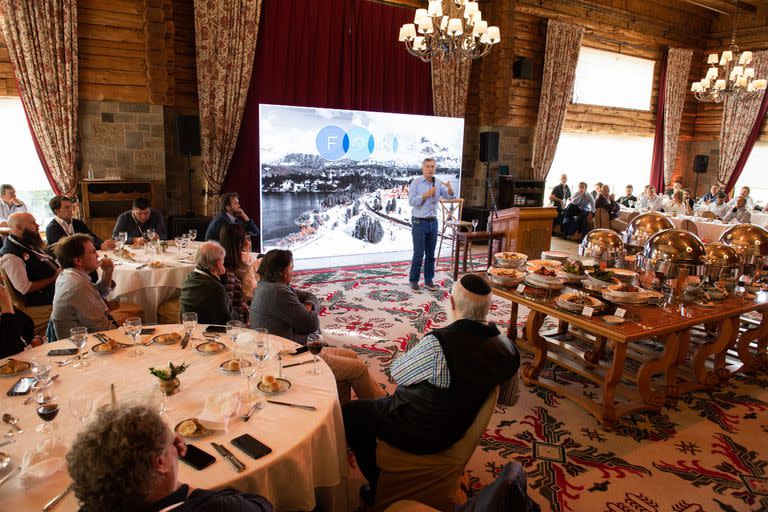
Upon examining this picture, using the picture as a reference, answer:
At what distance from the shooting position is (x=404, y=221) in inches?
346

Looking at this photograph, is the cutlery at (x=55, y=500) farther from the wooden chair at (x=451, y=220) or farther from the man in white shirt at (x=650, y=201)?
the man in white shirt at (x=650, y=201)

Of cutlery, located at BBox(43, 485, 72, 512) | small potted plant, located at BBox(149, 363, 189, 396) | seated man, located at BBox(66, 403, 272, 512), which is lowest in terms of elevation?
cutlery, located at BBox(43, 485, 72, 512)

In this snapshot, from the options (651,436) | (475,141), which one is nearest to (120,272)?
(651,436)

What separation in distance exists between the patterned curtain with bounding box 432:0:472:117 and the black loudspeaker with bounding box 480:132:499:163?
0.72 metres

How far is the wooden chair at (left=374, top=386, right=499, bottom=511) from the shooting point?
226 cm

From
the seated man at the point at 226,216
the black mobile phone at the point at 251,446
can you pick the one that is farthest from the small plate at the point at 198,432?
the seated man at the point at 226,216

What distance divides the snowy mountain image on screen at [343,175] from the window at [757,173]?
865 centimetres

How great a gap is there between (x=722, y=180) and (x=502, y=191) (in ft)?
22.9

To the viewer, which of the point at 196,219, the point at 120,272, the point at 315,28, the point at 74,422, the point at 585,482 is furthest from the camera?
the point at 315,28

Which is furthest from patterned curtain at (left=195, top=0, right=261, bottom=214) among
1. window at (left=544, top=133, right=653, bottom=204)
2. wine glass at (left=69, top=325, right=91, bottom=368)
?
window at (left=544, top=133, right=653, bottom=204)

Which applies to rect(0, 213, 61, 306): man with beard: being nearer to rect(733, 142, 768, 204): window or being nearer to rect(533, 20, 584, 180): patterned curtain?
rect(533, 20, 584, 180): patterned curtain

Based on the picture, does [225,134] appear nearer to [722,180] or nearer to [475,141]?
[475,141]

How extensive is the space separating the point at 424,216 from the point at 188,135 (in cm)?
349

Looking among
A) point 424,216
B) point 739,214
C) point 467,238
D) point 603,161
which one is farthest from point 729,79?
point 424,216
